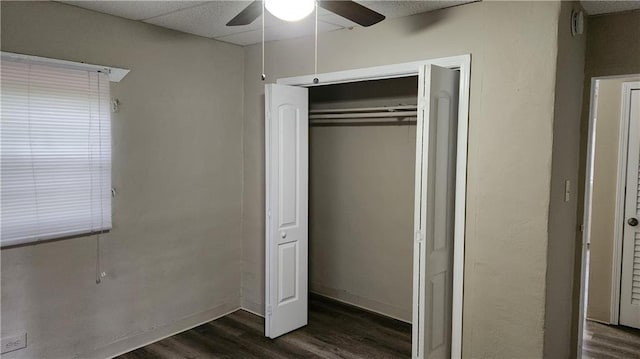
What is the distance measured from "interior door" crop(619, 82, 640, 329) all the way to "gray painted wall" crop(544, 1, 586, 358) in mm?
1121

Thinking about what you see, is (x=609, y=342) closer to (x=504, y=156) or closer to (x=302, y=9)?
(x=504, y=156)

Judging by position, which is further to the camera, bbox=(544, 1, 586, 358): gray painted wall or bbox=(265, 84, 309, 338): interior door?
bbox=(265, 84, 309, 338): interior door

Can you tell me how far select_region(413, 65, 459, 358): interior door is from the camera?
2625 mm

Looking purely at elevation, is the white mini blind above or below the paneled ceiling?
below

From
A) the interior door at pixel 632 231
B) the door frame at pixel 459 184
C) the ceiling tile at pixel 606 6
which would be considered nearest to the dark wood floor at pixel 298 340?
the door frame at pixel 459 184

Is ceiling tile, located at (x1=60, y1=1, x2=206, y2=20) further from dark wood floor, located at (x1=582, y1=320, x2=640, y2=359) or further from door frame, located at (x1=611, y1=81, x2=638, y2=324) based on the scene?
dark wood floor, located at (x1=582, y1=320, x2=640, y2=359)

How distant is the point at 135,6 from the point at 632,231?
167 inches

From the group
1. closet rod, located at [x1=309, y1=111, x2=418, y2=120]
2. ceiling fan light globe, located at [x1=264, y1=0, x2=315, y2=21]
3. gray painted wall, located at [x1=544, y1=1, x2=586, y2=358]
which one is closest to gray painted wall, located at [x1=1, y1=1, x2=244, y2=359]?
closet rod, located at [x1=309, y1=111, x2=418, y2=120]

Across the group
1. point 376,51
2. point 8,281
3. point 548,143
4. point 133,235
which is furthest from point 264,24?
point 8,281

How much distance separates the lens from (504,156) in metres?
2.68

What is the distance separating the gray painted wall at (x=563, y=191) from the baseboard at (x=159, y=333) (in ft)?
8.64

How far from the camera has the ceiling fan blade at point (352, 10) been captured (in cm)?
214

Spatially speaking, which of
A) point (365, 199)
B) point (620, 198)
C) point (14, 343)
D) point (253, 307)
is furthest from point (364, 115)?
point (14, 343)

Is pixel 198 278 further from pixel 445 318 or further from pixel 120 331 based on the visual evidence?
Result: pixel 445 318
